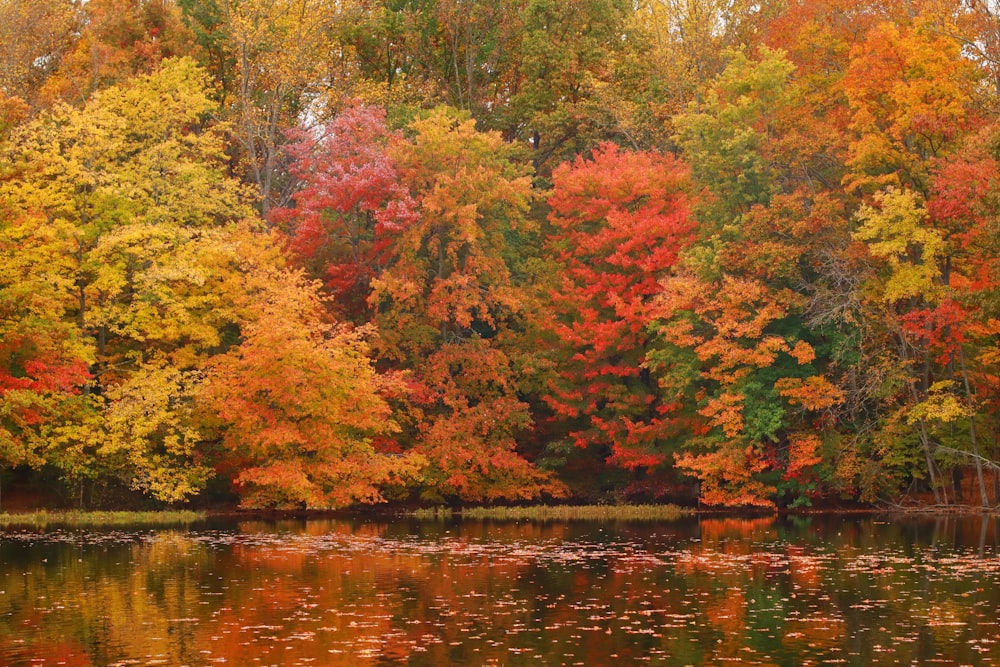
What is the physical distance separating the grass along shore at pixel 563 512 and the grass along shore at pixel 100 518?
29.3 feet

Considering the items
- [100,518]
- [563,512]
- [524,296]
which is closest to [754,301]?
[524,296]

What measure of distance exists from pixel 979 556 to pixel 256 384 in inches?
1019

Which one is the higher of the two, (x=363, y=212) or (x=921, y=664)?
(x=363, y=212)

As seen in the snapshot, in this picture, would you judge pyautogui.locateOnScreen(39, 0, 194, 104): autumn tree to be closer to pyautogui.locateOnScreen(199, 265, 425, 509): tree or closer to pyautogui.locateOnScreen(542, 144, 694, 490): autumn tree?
pyautogui.locateOnScreen(199, 265, 425, 509): tree

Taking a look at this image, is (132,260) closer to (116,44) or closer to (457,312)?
(457,312)

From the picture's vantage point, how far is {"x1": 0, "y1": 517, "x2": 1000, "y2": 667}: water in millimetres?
18812

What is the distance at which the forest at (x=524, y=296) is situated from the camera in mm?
46438

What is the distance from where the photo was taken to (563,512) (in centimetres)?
5056

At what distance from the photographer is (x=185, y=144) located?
56.0 meters

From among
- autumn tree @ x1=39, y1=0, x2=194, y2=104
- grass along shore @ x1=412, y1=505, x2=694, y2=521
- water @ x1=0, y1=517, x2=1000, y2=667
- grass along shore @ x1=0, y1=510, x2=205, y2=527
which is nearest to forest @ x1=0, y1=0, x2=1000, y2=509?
grass along shore @ x1=0, y1=510, x2=205, y2=527

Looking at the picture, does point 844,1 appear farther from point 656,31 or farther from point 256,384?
point 256,384

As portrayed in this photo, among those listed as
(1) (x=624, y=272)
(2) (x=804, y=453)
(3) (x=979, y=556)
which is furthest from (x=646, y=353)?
(3) (x=979, y=556)

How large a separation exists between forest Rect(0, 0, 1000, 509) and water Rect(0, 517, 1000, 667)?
9052 millimetres

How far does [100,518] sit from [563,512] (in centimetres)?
1718
